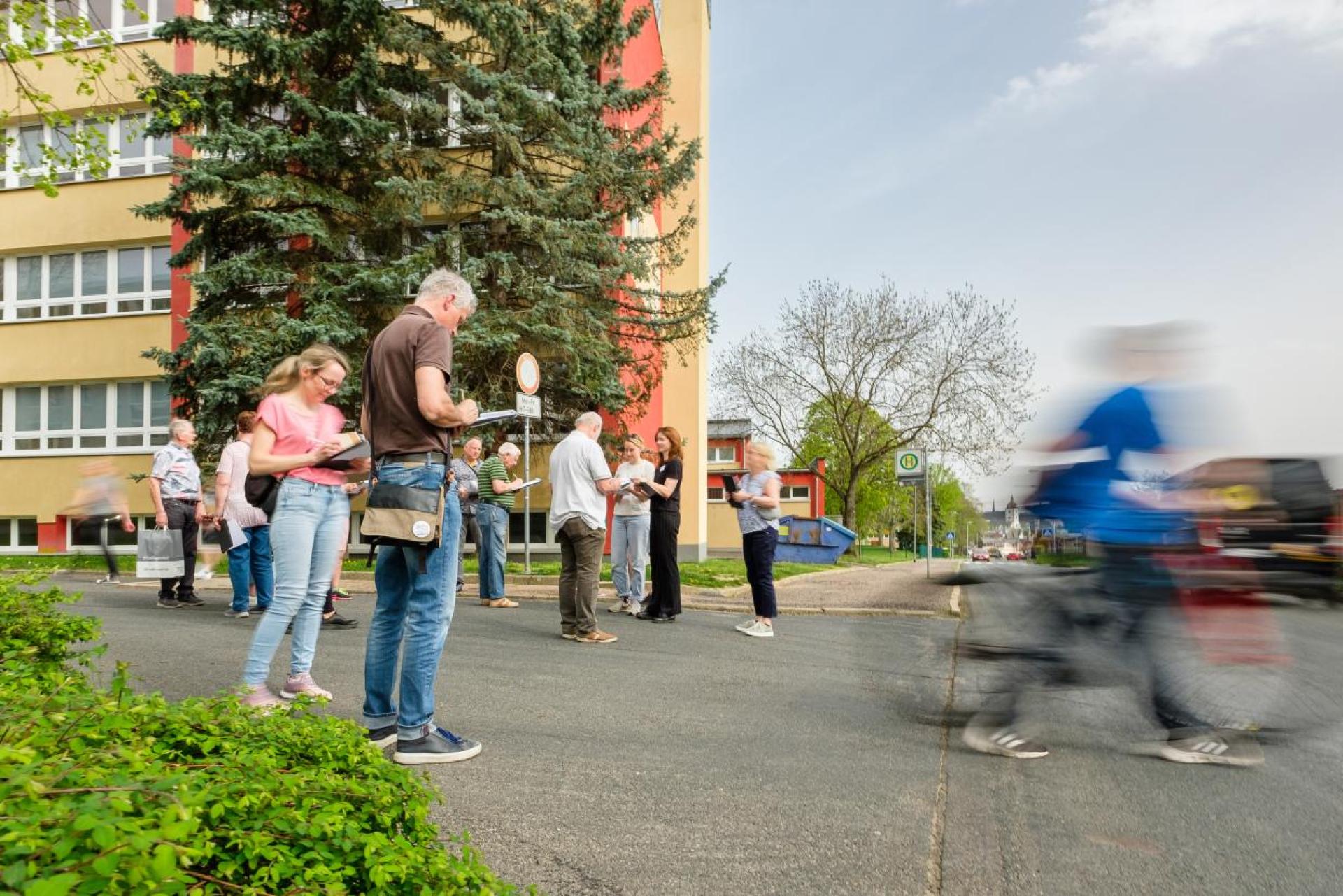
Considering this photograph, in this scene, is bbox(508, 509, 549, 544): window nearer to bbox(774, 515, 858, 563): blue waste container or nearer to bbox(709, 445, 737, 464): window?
bbox(774, 515, 858, 563): blue waste container

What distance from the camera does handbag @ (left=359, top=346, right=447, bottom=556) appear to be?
3.55 meters

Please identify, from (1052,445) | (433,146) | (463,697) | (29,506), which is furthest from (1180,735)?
(29,506)

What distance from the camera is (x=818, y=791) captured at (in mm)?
3473

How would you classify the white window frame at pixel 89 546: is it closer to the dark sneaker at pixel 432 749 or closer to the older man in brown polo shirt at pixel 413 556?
the older man in brown polo shirt at pixel 413 556

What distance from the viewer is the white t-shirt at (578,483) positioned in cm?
714

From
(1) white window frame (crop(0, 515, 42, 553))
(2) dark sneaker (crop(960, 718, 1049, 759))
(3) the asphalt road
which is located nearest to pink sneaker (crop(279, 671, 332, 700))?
(3) the asphalt road

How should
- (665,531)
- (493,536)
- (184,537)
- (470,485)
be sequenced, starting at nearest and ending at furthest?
(665,531) → (184,537) → (493,536) → (470,485)

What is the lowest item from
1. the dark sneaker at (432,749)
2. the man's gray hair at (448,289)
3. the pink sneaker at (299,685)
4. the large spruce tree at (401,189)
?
the dark sneaker at (432,749)

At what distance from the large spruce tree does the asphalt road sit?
9904 millimetres

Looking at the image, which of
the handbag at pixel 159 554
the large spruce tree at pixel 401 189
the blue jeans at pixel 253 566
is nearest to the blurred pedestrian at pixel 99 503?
the handbag at pixel 159 554

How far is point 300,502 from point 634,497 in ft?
16.6

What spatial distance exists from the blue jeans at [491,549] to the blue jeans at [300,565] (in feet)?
16.1

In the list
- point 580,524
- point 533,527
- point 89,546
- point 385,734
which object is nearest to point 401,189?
point 533,527

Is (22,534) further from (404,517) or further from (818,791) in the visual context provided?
(818,791)
